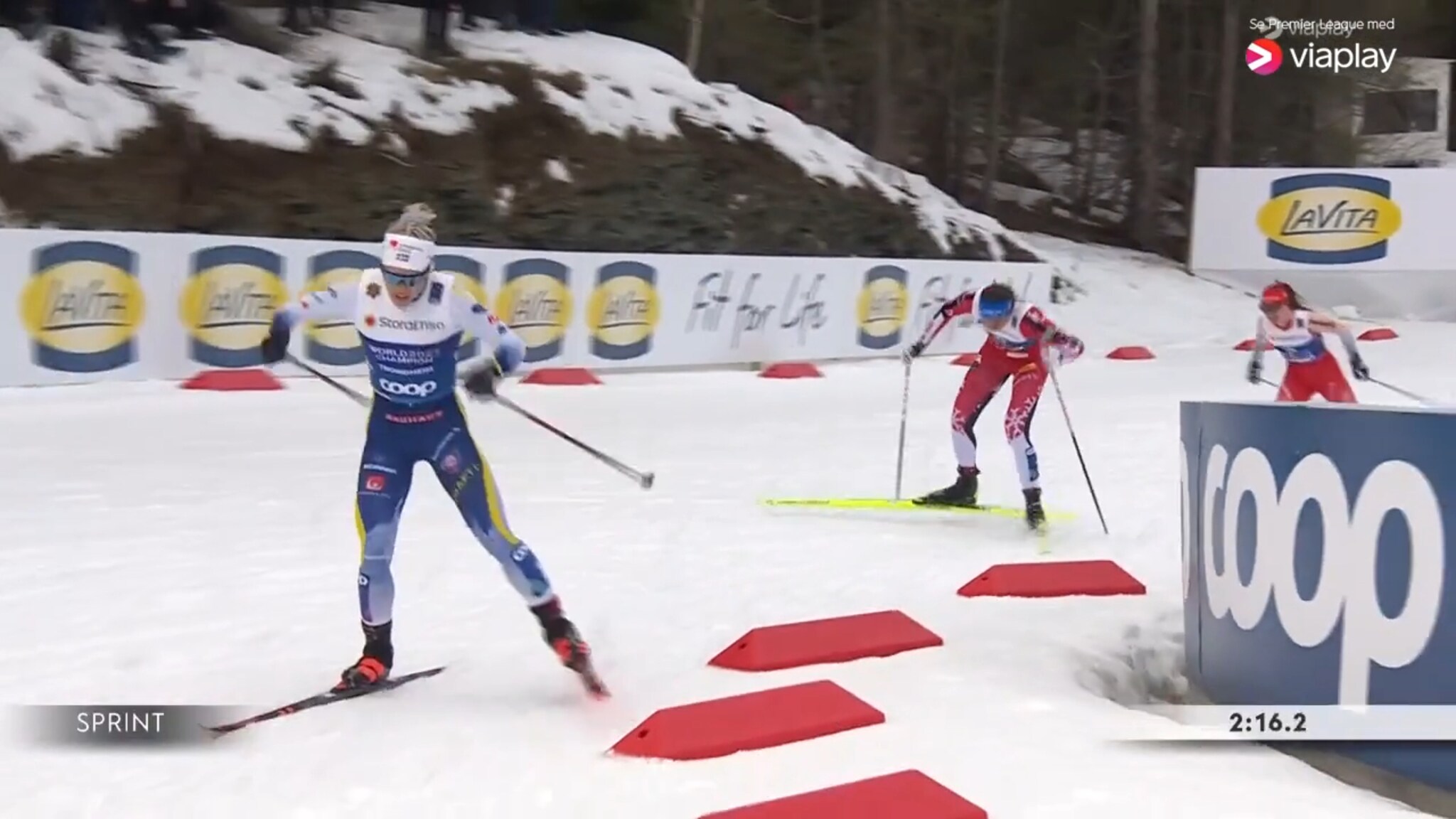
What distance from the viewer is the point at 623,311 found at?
16406mm

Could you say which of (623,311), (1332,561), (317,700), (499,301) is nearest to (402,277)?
(317,700)

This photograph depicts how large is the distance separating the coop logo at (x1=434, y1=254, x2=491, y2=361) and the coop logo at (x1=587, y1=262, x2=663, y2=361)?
4.72ft

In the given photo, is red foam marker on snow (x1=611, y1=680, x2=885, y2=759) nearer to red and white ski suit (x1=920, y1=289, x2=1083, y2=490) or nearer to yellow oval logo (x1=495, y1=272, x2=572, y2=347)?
red and white ski suit (x1=920, y1=289, x2=1083, y2=490)

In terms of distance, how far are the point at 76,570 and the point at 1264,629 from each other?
5.40m

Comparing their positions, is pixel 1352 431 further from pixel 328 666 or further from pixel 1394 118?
pixel 1394 118

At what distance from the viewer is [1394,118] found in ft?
114

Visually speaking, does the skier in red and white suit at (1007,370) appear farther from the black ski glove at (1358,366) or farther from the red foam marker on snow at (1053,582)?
the black ski glove at (1358,366)

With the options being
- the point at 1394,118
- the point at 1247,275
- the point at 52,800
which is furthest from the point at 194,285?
the point at 1394,118

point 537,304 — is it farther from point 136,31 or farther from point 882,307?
point 136,31

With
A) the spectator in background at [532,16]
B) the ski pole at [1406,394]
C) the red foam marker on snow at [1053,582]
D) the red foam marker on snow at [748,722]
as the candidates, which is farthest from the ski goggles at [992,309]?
the spectator in background at [532,16]

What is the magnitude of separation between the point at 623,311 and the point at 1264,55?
69.9ft

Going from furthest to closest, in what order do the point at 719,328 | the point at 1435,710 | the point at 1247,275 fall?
the point at 1247,275 < the point at 719,328 < the point at 1435,710

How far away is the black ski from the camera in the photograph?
15.3 ft

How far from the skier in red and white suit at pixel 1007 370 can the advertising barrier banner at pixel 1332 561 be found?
11.1 ft
